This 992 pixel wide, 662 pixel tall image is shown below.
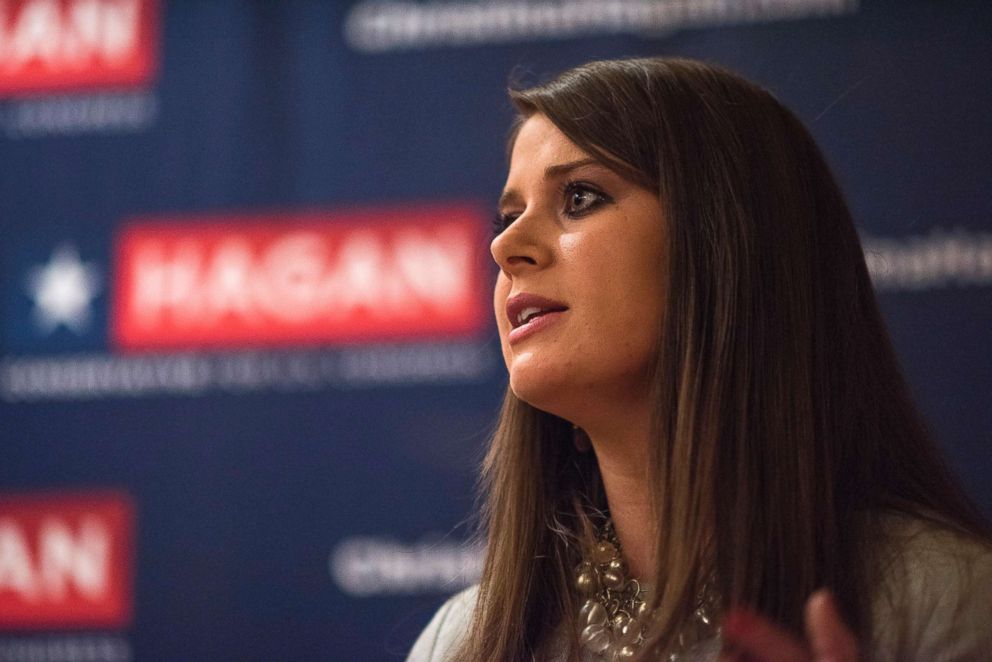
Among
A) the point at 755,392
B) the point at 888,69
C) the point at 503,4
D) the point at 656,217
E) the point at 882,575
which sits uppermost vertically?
the point at 503,4

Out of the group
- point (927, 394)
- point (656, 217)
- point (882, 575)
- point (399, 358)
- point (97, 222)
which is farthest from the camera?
point (97, 222)

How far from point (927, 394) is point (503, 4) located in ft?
3.22

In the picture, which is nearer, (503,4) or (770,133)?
(770,133)

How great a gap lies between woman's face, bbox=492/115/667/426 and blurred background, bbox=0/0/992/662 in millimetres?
764

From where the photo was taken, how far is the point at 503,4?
6.23 feet

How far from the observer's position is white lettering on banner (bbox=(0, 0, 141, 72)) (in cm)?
204

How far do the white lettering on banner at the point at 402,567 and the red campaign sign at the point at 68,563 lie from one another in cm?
41

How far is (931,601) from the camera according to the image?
0.90 m

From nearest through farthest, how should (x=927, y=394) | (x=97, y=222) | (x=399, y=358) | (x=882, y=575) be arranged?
1. (x=882, y=575)
2. (x=927, y=394)
3. (x=399, y=358)
4. (x=97, y=222)

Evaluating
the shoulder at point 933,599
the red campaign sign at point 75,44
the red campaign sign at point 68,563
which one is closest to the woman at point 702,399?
the shoulder at point 933,599

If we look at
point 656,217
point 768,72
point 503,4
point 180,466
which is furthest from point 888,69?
point 180,466

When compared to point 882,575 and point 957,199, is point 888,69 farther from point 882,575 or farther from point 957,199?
point 882,575

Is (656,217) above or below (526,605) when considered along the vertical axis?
above

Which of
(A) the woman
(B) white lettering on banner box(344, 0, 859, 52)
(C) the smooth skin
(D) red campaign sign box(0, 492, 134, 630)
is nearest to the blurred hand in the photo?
(A) the woman
